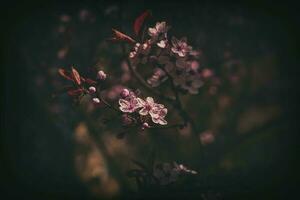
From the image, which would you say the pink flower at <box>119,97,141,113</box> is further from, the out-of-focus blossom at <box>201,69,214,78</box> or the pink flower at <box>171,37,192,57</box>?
the out-of-focus blossom at <box>201,69,214,78</box>

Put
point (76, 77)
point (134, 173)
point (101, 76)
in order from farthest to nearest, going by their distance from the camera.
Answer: point (134, 173), point (101, 76), point (76, 77)

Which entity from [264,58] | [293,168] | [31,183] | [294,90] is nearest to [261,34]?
[264,58]

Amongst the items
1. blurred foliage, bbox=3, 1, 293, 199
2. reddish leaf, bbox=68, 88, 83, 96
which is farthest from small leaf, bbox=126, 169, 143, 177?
blurred foliage, bbox=3, 1, 293, 199

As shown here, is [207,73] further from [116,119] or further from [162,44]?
[162,44]

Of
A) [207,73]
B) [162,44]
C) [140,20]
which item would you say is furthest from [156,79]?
[207,73]

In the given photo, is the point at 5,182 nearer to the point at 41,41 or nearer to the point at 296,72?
the point at 41,41
